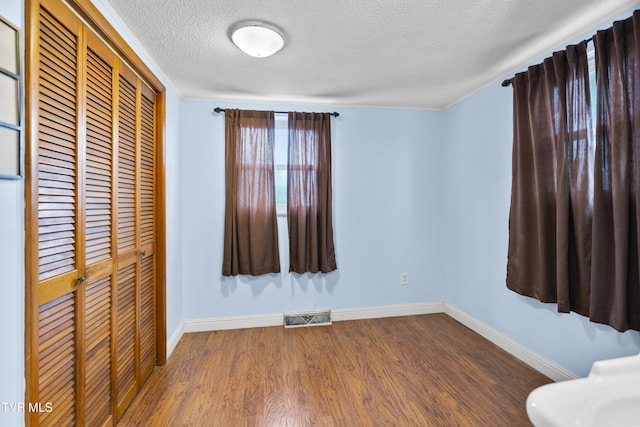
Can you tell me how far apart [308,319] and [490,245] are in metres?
1.93

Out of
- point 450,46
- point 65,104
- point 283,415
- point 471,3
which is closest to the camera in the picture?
point 65,104

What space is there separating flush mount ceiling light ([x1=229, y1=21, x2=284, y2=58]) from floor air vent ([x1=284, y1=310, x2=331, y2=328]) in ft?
7.95

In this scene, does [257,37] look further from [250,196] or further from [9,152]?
[250,196]

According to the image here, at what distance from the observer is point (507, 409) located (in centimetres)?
177

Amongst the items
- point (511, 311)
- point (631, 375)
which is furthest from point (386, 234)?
point (631, 375)

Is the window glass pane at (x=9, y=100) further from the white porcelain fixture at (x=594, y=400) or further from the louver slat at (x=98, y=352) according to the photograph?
the white porcelain fixture at (x=594, y=400)

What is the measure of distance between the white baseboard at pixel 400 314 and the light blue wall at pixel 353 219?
0.07 m

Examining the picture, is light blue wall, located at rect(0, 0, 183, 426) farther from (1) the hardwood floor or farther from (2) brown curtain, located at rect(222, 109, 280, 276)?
(2) brown curtain, located at rect(222, 109, 280, 276)

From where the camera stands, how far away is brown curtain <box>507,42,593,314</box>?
175 cm

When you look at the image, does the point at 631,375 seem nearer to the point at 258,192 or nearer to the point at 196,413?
the point at 196,413

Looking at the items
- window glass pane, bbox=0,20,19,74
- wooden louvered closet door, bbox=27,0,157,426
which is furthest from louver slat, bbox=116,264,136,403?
window glass pane, bbox=0,20,19,74

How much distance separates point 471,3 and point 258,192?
219 cm

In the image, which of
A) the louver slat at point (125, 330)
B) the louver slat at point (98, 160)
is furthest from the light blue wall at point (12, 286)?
the louver slat at point (125, 330)

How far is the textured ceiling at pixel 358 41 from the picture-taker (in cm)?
158
